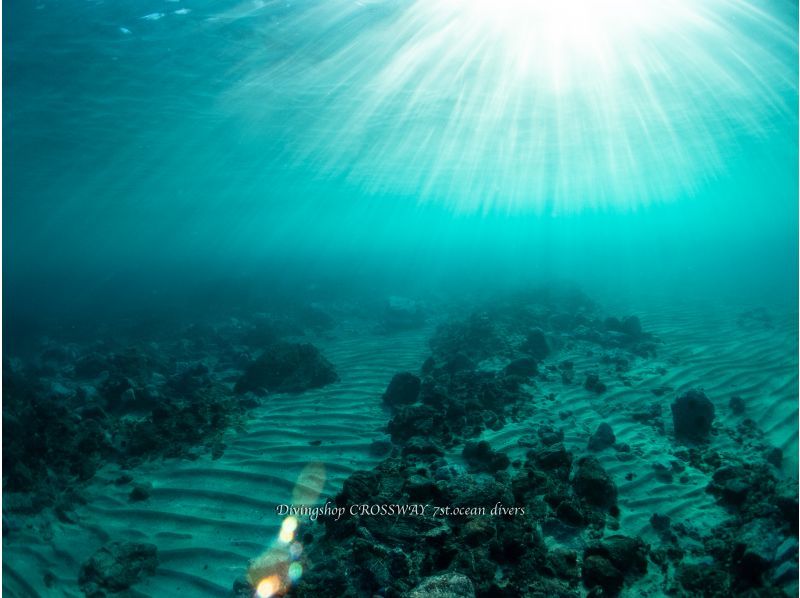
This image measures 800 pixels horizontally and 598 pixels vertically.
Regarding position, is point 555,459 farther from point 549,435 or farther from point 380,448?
point 380,448

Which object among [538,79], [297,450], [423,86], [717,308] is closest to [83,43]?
[423,86]

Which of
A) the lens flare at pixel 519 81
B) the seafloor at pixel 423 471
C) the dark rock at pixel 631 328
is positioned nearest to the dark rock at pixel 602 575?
the seafloor at pixel 423 471

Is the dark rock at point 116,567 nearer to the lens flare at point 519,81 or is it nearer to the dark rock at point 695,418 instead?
the dark rock at point 695,418

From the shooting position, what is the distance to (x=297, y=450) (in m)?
6.95

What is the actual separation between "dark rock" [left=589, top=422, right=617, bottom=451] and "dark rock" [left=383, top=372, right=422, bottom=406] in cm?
347

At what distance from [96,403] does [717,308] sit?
72.6ft

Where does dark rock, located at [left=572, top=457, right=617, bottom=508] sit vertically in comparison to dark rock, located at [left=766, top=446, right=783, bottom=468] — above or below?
above

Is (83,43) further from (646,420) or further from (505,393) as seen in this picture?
(646,420)

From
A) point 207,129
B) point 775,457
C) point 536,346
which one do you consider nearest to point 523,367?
point 536,346

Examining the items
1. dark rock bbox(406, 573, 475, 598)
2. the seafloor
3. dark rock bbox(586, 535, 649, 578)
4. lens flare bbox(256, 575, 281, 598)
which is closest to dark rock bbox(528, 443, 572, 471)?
the seafloor

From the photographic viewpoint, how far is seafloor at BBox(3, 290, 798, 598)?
3873 mm

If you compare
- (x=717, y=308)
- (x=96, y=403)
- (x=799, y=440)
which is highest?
(x=799, y=440)

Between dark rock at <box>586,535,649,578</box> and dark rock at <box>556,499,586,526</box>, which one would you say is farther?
dark rock at <box>556,499,586,526</box>

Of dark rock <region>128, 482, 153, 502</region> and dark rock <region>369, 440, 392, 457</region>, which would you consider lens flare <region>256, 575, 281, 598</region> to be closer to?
dark rock <region>369, 440, 392, 457</region>
